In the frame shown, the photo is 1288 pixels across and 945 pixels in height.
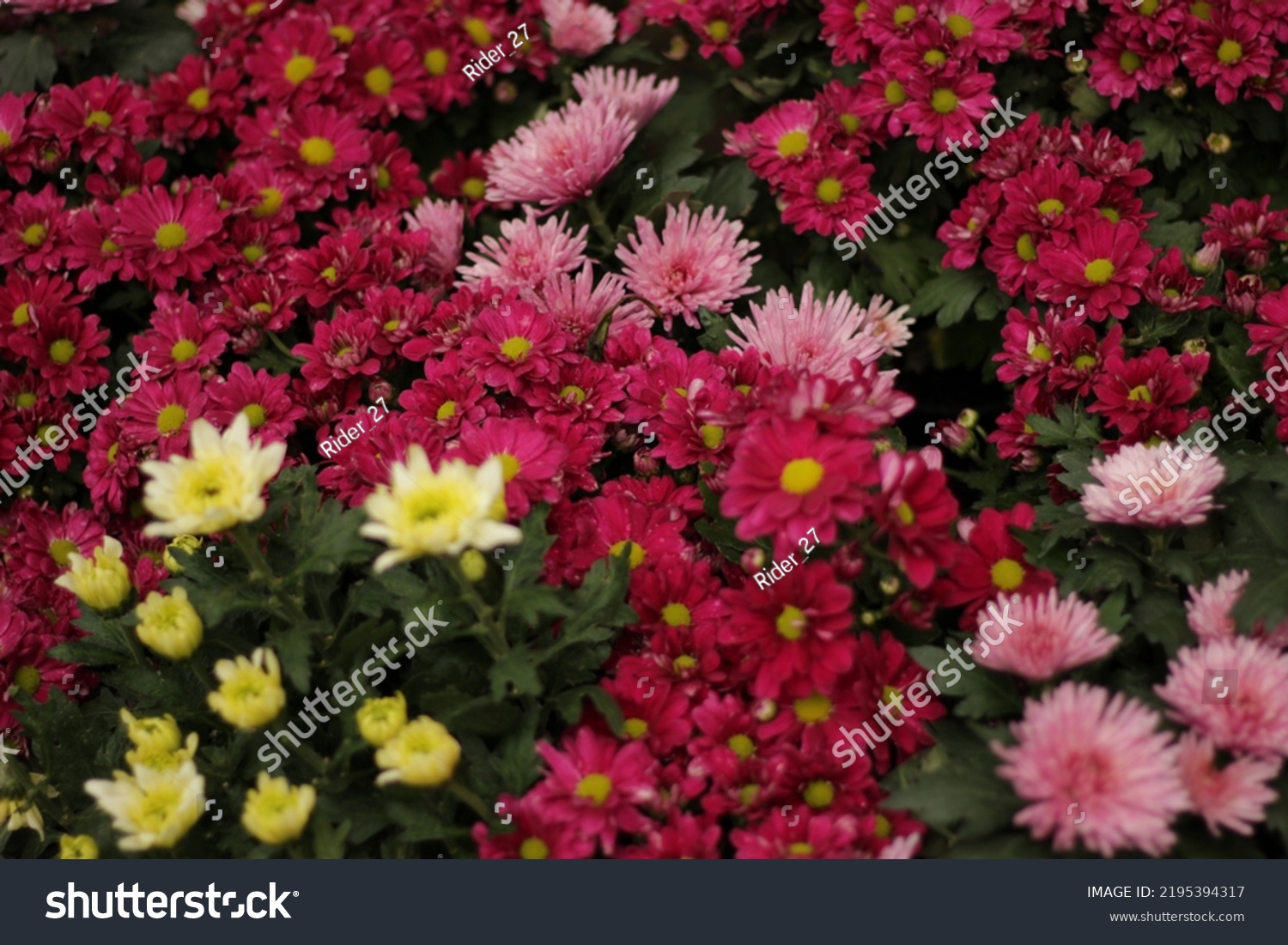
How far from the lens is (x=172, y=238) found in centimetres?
175

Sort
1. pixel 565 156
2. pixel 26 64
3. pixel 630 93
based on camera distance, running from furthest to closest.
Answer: pixel 26 64 < pixel 630 93 < pixel 565 156

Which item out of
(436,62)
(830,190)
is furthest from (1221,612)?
(436,62)

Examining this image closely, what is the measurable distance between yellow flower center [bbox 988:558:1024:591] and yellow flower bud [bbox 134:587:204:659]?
0.83m

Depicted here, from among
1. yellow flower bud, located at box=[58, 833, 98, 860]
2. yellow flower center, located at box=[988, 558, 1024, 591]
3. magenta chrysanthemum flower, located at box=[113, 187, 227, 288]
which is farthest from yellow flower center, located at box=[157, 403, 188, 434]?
yellow flower center, located at box=[988, 558, 1024, 591]

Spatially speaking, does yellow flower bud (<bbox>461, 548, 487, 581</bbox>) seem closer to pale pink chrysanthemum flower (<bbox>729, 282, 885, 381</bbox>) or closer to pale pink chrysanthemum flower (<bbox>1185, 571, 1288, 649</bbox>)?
pale pink chrysanthemum flower (<bbox>729, 282, 885, 381</bbox>)

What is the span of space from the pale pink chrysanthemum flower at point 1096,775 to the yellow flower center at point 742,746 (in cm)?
27

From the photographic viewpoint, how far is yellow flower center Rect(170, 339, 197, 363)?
1.66 metres

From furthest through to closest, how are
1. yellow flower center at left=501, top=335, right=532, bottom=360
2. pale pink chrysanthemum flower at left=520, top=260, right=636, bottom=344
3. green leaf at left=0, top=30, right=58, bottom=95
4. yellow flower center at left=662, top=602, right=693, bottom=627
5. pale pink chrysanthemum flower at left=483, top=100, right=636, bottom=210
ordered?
green leaf at left=0, top=30, right=58, bottom=95 < pale pink chrysanthemum flower at left=483, top=100, right=636, bottom=210 < pale pink chrysanthemum flower at left=520, top=260, right=636, bottom=344 < yellow flower center at left=501, top=335, right=532, bottom=360 < yellow flower center at left=662, top=602, right=693, bottom=627

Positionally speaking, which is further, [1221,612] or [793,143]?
[793,143]

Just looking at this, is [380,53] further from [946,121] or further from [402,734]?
[402,734]

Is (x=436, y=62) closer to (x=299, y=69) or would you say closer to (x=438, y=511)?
(x=299, y=69)

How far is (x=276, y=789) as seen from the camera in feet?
3.57
